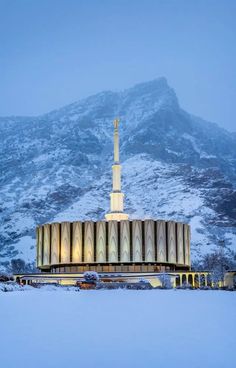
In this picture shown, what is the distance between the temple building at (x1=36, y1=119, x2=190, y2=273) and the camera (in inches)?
3782

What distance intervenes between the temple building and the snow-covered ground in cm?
6567

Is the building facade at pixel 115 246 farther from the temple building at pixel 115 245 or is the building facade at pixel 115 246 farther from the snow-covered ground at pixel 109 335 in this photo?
A: the snow-covered ground at pixel 109 335

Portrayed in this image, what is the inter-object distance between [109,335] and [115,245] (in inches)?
2960

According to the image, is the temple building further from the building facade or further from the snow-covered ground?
the snow-covered ground

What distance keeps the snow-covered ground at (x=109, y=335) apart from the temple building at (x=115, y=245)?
6567 cm

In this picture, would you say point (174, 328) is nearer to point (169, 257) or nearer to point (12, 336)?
point (12, 336)

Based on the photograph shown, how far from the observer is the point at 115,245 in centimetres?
9625

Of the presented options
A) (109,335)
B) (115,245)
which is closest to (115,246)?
(115,245)

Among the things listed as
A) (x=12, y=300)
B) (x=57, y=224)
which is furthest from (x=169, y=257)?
(x=12, y=300)

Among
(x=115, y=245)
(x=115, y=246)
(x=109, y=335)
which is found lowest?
(x=109, y=335)

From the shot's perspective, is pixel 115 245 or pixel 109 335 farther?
pixel 115 245

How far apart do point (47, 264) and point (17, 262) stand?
286ft

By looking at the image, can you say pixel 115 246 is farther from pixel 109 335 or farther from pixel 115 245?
pixel 109 335

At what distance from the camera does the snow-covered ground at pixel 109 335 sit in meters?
17.5
